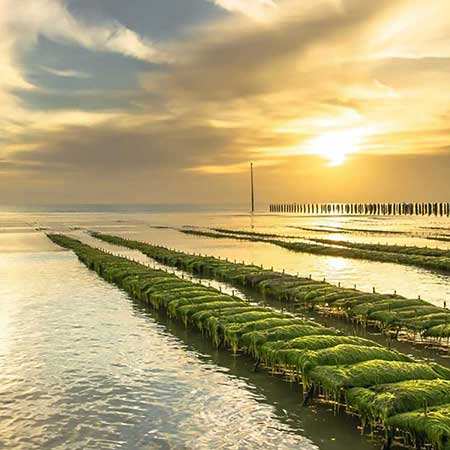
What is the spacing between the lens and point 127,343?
2725cm

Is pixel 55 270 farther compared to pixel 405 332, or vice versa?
pixel 55 270

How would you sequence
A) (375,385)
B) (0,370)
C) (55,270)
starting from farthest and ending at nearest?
(55,270), (0,370), (375,385)

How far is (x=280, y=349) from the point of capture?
21.0m

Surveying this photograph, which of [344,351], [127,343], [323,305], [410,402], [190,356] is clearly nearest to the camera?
[410,402]

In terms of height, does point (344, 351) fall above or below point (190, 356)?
above

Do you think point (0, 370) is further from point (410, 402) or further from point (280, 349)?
point (410, 402)

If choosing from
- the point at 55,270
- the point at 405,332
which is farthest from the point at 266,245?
the point at 405,332

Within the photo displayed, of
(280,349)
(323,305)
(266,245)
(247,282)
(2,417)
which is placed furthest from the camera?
(266,245)

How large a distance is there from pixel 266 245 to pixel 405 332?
61393mm

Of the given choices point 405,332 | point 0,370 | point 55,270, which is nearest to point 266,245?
point 55,270

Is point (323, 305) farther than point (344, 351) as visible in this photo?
Yes

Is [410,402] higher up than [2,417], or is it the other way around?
[410,402]

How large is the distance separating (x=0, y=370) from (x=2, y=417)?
18.0ft

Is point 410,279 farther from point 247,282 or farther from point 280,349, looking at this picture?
point 280,349
